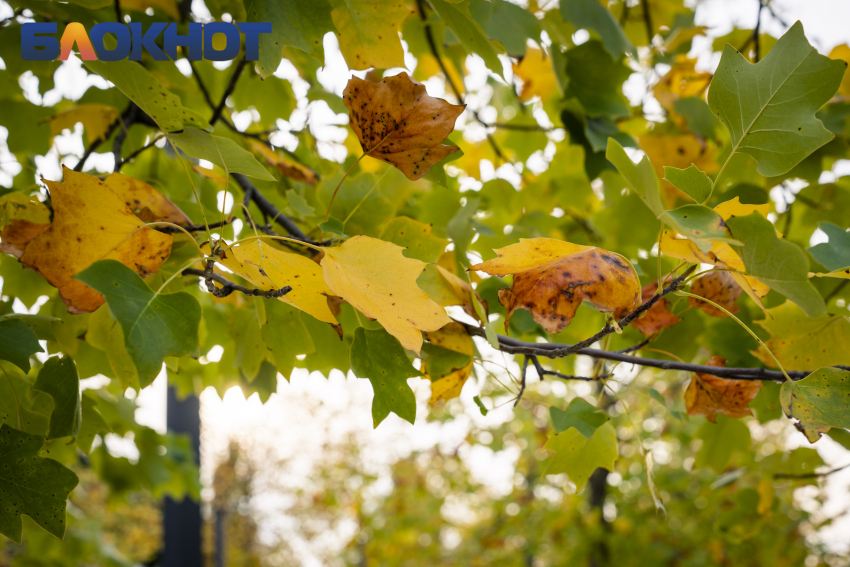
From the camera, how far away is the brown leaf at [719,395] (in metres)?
0.64

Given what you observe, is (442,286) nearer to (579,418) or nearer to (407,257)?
(407,257)

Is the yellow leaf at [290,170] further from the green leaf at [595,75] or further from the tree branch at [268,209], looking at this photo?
the green leaf at [595,75]

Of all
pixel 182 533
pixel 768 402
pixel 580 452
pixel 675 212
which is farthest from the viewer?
pixel 182 533

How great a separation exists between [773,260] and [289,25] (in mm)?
657

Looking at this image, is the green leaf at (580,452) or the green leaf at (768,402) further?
the green leaf at (768,402)

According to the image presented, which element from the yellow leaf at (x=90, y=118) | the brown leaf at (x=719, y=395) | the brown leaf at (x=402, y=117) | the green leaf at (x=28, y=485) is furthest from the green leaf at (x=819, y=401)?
the yellow leaf at (x=90, y=118)

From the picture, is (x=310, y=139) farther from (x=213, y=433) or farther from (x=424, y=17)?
(x=213, y=433)

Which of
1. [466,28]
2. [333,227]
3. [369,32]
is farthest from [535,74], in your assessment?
[333,227]

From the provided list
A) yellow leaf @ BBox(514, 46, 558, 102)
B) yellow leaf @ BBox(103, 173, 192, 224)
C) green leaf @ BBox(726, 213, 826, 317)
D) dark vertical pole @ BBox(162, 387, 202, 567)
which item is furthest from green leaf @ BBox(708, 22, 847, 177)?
dark vertical pole @ BBox(162, 387, 202, 567)

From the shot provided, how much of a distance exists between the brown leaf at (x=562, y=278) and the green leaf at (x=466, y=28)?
46 cm

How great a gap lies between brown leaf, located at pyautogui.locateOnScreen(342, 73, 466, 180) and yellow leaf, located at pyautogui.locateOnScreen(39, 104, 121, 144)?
0.65 metres

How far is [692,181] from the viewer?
1.51ft

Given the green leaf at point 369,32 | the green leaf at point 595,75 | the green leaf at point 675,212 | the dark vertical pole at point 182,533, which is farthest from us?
the dark vertical pole at point 182,533

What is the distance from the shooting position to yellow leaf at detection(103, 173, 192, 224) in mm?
612
